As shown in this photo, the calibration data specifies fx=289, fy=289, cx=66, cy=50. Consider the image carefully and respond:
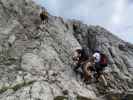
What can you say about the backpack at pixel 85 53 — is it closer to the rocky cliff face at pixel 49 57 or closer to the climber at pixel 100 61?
the climber at pixel 100 61

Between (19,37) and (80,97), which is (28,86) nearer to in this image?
(80,97)

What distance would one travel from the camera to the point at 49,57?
132ft

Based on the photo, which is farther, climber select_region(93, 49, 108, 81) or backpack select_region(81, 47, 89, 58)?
backpack select_region(81, 47, 89, 58)

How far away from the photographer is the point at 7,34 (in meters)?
43.6

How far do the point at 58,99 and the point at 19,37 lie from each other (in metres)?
17.3

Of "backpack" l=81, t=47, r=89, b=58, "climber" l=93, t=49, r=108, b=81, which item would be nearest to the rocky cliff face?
"climber" l=93, t=49, r=108, b=81

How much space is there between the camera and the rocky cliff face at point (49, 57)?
31573 mm

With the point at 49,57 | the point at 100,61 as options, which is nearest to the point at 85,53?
the point at 100,61

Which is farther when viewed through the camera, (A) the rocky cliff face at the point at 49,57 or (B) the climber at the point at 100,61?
(B) the climber at the point at 100,61

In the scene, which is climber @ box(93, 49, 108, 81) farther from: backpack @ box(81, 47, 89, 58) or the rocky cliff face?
the rocky cliff face

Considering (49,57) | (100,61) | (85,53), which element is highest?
(85,53)

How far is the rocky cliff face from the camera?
31.6 m

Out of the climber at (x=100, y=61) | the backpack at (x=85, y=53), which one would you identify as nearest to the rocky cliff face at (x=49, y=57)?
the climber at (x=100, y=61)

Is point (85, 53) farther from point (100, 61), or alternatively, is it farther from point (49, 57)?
point (49, 57)
